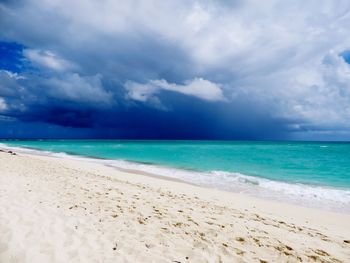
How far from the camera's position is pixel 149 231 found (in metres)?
5.80

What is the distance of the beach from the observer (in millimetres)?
4680

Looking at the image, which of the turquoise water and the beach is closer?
the beach

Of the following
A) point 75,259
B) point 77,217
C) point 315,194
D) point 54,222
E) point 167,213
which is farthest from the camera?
point 315,194

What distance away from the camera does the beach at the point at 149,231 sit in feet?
15.4

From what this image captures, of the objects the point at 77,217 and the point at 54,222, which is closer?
the point at 54,222

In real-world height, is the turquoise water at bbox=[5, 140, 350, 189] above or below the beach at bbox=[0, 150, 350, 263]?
below

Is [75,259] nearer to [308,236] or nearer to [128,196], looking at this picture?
[128,196]

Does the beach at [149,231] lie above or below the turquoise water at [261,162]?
above

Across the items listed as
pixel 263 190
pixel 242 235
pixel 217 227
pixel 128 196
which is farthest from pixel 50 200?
pixel 263 190

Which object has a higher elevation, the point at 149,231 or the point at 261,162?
the point at 149,231

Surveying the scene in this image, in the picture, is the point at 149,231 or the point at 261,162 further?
the point at 261,162

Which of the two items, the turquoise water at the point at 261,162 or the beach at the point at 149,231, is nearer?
the beach at the point at 149,231

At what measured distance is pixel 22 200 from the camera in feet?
24.8

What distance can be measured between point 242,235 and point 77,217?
431 cm
